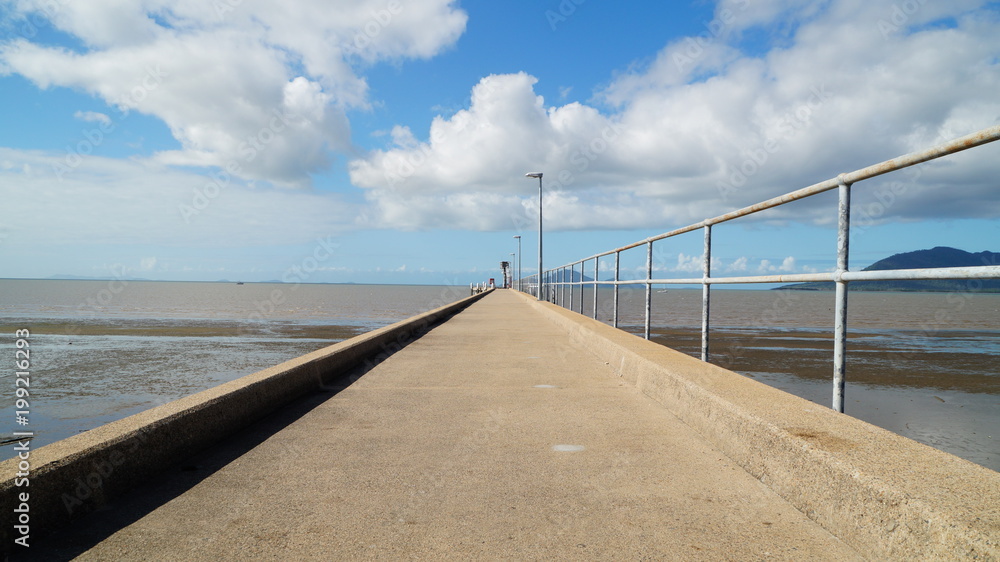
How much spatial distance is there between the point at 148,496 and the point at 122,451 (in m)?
0.23

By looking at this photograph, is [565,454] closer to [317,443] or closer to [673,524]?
[673,524]

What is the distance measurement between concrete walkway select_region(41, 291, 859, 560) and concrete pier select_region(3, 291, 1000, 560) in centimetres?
1

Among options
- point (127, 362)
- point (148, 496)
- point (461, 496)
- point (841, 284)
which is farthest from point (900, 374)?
point (127, 362)

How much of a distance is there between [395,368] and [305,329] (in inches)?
648

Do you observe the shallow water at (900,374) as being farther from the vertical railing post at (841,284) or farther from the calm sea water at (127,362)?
the calm sea water at (127,362)

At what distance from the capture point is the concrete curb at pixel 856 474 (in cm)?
189

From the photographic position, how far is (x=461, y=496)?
2834 mm

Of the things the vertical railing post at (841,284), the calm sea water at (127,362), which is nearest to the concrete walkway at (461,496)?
the vertical railing post at (841,284)

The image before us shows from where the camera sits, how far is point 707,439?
3.75m

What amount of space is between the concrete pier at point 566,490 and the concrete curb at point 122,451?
8 centimetres

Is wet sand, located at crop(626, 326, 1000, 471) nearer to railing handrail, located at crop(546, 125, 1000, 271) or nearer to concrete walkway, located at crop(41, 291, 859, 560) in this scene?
railing handrail, located at crop(546, 125, 1000, 271)

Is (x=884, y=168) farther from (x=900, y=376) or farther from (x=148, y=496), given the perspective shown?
(x=900, y=376)

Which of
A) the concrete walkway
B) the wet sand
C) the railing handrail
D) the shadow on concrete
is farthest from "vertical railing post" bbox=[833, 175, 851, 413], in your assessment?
the shadow on concrete

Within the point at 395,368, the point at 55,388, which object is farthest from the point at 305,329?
the point at 395,368
